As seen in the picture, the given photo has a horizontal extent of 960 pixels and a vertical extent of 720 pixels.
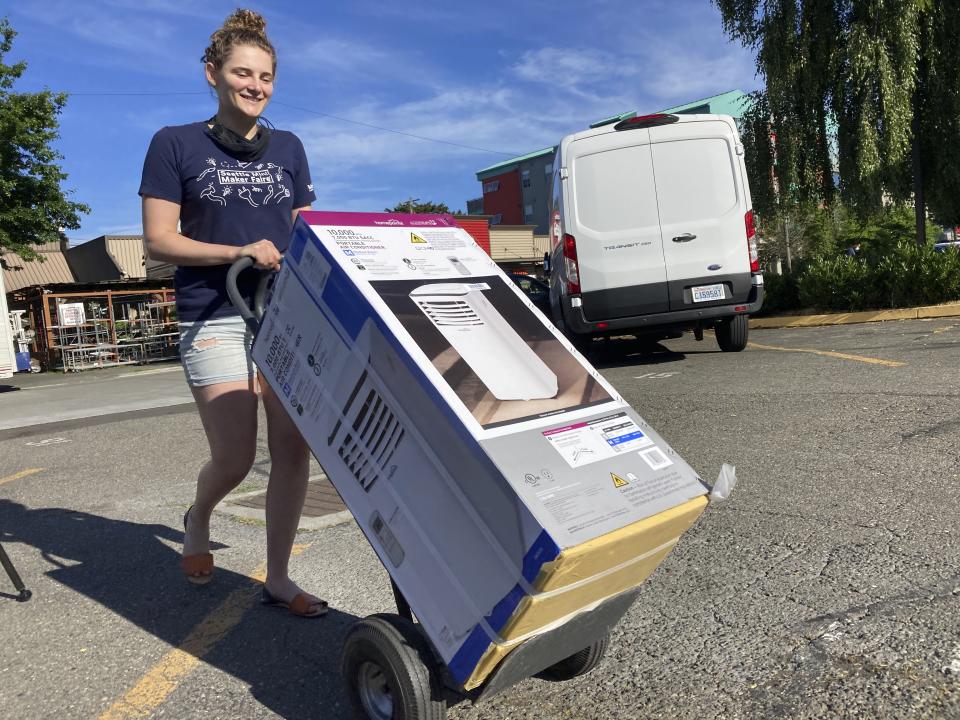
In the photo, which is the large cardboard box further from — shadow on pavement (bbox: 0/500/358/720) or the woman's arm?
shadow on pavement (bbox: 0/500/358/720)

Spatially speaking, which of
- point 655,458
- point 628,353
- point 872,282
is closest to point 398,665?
point 655,458

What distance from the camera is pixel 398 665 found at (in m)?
1.79

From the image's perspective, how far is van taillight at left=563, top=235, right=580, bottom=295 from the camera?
8.62 m

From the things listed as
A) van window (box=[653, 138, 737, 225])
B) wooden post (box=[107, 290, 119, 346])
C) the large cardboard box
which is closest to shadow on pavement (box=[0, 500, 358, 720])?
the large cardboard box

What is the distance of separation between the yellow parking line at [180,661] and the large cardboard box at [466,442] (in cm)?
95

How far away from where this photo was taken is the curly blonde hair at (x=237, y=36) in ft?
8.32

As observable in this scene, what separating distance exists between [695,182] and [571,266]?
5.24 feet

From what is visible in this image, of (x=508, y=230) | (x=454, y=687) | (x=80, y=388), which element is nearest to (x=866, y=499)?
(x=454, y=687)

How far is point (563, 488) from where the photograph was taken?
157cm

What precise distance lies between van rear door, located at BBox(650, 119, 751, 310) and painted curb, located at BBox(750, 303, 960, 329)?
176 inches

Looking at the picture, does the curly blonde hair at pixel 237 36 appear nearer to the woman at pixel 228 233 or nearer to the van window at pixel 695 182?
the woman at pixel 228 233

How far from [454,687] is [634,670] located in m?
0.67

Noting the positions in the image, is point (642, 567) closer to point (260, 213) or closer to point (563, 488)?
point (563, 488)

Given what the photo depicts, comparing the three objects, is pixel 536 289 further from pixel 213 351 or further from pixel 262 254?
pixel 262 254
